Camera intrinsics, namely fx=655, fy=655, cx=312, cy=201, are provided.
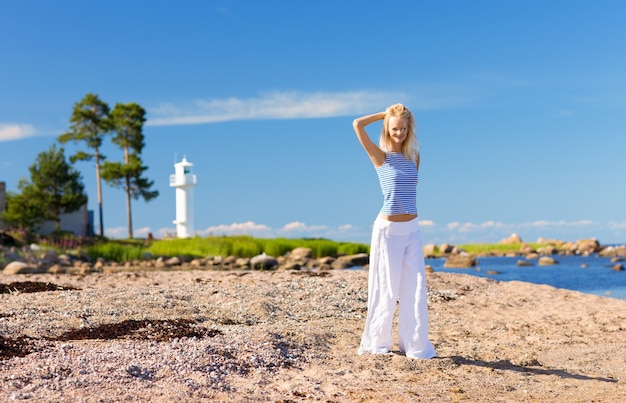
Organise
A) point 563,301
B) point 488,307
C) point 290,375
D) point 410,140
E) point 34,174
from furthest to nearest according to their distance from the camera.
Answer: point 34,174 < point 563,301 < point 488,307 < point 410,140 < point 290,375

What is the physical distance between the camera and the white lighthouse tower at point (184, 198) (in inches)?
1551

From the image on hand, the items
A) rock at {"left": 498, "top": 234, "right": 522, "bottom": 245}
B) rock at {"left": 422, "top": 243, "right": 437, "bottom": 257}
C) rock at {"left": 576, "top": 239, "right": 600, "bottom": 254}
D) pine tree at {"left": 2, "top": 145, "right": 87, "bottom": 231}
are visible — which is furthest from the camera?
rock at {"left": 498, "top": 234, "right": 522, "bottom": 245}

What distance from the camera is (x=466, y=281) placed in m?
12.6

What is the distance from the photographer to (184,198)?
39.4m

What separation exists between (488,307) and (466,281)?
2246mm

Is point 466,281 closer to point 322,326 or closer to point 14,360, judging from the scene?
point 322,326

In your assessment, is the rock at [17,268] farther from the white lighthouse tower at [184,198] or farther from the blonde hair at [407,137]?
the white lighthouse tower at [184,198]

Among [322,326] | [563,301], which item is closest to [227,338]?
[322,326]

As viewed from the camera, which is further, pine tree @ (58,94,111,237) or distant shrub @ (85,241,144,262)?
pine tree @ (58,94,111,237)

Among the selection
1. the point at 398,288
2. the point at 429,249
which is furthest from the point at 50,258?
the point at 429,249

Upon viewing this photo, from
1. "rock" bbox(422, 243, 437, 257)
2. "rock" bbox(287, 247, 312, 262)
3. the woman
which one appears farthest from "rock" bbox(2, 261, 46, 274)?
"rock" bbox(422, 243, 437, 257)

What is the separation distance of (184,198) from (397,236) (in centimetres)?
3414

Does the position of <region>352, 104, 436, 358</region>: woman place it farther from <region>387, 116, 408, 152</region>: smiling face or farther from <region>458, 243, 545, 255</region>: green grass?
<region>458, 243, 545, 255</region>: green grass

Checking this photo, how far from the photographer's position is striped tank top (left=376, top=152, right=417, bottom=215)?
6.28 meters
